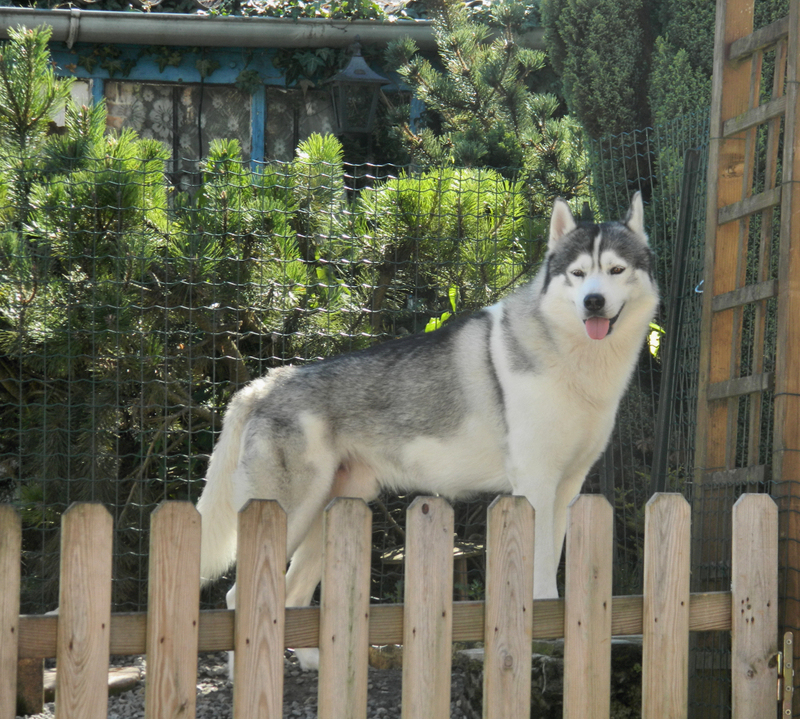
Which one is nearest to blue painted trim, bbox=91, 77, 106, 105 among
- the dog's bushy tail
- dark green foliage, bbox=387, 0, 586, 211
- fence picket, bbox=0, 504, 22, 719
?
dark green foliage, bbox=387, 0, 586, 211

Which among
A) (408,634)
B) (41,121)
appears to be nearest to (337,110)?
(41,121)

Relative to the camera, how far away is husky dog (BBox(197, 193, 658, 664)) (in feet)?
12.5

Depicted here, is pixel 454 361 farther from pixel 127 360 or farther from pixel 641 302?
pixel 127 360

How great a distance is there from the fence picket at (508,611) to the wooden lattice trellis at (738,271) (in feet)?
3.82

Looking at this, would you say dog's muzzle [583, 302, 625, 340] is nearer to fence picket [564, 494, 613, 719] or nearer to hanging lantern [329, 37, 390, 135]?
fence picket [564, 494, 613, 719]

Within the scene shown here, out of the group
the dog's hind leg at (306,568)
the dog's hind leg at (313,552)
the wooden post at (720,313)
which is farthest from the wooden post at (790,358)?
the dog's hind leg at (306,568)

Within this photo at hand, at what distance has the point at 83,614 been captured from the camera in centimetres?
214

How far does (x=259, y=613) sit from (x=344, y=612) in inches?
8.7

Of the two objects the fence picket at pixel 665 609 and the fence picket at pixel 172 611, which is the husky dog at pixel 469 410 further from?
the fence picket at pixel 172 611

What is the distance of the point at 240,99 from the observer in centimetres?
909

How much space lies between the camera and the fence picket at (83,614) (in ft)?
7.02

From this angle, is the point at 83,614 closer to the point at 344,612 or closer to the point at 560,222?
the point at 344,612

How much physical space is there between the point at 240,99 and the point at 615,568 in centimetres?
622

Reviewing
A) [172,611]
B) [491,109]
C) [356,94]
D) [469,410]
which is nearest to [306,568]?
[469,410]
